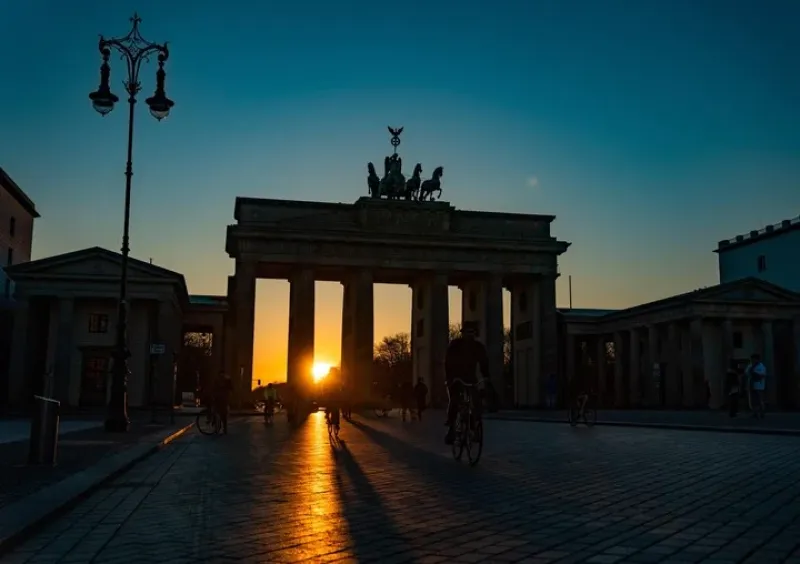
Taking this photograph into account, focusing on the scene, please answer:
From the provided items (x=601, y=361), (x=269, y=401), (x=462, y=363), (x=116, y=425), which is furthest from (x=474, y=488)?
(x=601, y=361)

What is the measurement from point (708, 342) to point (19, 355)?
Answer: 4817 cm

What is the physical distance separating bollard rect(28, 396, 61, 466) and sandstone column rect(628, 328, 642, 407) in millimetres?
60816

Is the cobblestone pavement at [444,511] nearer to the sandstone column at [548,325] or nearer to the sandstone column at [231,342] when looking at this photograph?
the sandstone column at [231,342]

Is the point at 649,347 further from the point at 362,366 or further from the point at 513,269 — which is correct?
the point at 362,366

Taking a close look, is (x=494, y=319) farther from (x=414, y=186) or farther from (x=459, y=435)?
(x=459, y=435)

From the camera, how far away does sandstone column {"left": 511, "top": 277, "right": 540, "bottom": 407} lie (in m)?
67.6

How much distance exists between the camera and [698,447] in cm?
1623

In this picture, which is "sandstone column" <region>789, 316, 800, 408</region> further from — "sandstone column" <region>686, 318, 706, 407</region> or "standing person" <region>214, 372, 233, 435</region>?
"standing person" <region>214, 372, 233, 435</region>

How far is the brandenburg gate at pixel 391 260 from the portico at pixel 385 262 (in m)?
0.08

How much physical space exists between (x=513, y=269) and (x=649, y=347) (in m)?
12.8

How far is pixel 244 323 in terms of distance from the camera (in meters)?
61.5

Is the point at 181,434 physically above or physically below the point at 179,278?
below

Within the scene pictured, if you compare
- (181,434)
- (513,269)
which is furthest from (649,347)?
(181,434)

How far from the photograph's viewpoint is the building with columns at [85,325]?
54281mm
